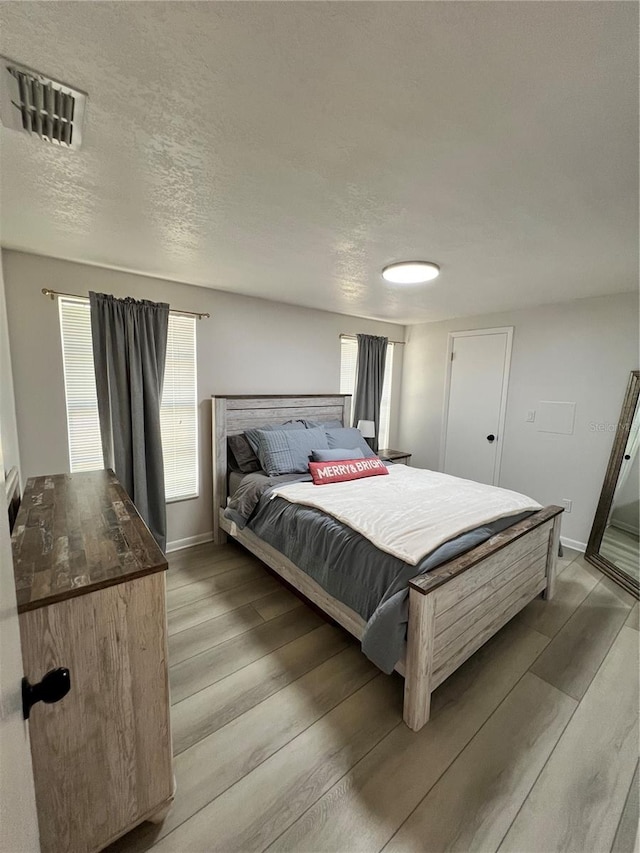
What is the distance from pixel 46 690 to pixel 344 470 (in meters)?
2.41

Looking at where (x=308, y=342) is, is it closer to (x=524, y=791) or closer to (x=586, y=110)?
(x=586, y=110)

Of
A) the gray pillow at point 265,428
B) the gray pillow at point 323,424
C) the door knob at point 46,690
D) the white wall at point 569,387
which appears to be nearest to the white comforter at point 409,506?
the gray pillow at point 265,428

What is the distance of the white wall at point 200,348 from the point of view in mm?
2342

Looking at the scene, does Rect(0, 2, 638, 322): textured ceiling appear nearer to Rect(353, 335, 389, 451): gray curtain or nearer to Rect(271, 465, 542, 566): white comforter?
Rect(271, 465, 542, 566): white comforter

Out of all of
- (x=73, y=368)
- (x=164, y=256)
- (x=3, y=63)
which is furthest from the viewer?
(x=73, y=368)

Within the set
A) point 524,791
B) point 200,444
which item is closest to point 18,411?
point 200,444

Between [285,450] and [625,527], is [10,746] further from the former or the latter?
[625,527]

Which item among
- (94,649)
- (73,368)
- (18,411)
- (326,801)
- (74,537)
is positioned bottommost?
(326,801)

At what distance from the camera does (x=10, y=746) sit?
50cm

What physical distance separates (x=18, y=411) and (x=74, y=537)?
5.26ft

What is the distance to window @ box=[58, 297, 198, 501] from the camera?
2.53m

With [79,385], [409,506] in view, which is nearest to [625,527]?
[409,506]

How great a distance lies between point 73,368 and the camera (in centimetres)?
254

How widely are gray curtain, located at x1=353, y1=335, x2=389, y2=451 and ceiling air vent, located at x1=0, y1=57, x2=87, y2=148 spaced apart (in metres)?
3.25
